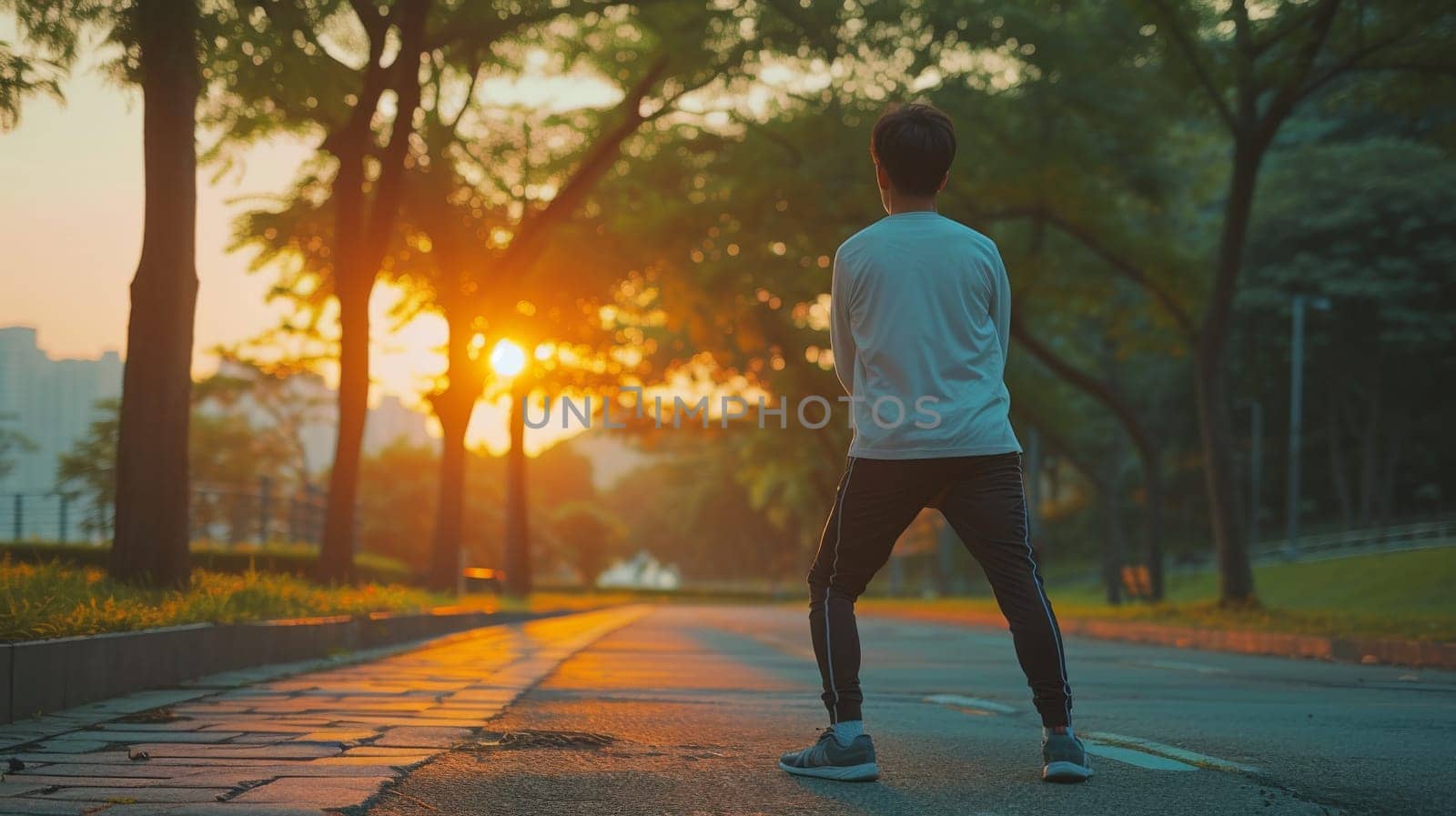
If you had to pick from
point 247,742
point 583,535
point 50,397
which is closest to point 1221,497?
point 247,742

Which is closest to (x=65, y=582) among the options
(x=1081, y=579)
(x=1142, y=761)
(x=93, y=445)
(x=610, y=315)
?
(x=1142, y=761)

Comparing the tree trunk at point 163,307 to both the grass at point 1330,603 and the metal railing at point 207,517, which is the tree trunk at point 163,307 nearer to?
the metal railing at point 207,517

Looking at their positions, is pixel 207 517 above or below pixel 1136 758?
above

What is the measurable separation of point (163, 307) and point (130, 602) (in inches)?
126

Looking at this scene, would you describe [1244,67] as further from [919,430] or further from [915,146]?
[919,430]

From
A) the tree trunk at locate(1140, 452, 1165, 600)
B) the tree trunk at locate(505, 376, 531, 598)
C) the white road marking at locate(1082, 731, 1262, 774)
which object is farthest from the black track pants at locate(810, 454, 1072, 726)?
the tree trunk at locate(505, 376, 531, 598)

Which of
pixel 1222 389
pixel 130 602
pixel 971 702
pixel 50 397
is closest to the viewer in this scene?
pixel 971 702

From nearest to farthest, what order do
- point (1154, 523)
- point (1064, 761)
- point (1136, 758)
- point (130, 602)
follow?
point (1064, 761), point (1136, 758), point (130, 602), point (1154, 523)

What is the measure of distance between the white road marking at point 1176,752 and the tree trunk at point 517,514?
29018 mm

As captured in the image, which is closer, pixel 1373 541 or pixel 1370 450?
pixel 1373 541

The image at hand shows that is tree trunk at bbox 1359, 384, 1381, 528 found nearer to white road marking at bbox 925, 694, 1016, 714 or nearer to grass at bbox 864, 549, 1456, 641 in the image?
grass at bbox 864, 549, 1456, 641

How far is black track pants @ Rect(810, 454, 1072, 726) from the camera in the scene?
15.0ft

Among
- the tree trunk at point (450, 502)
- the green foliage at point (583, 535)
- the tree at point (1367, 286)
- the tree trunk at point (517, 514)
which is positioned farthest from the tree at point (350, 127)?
the green foliage at point (583, 535)

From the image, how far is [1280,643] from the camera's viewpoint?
46.2ft
